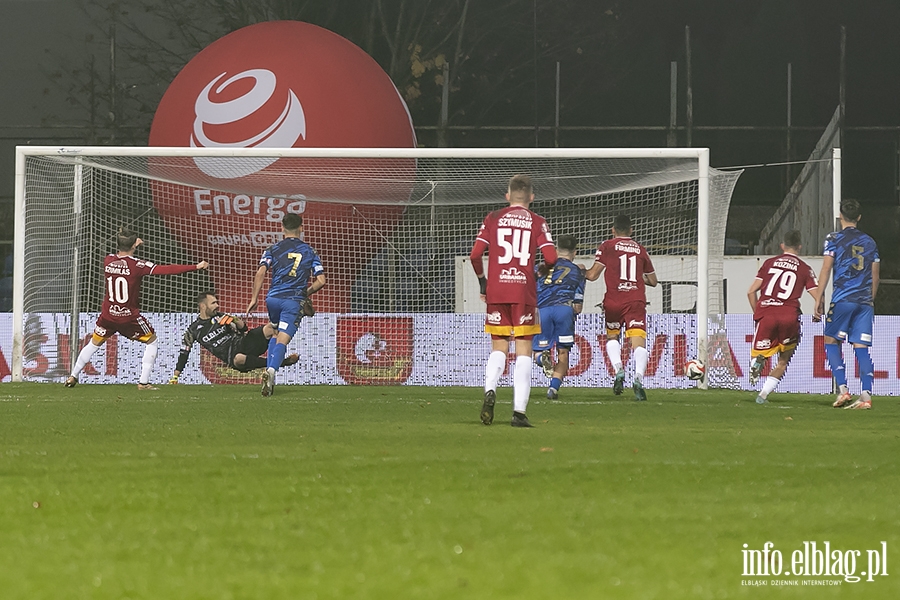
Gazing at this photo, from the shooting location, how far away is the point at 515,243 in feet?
24.7

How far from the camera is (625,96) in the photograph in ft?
65.3

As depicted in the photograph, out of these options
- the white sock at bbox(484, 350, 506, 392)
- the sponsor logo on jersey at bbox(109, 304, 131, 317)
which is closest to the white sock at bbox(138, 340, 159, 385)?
the sponsor logo on jersey at bbox(109, 304, 131, 317)

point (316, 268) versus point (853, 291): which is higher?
point (316, 268)

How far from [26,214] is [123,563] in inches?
474

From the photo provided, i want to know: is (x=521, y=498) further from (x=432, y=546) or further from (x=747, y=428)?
(x=747, y=428)

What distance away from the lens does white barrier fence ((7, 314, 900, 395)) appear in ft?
45.6

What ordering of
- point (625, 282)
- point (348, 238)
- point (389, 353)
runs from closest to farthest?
point (625, 282) < point (389, 353) < point (348, 238)

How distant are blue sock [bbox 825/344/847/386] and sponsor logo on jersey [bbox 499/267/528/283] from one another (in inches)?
171

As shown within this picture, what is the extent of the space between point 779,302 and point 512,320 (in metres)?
4.22

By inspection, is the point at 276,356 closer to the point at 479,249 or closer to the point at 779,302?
the point at 479,249

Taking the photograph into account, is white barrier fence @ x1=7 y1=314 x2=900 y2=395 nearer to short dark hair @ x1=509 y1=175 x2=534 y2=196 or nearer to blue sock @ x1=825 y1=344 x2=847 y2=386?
blue sock @ x1=825 y1=344 x2=847 y2=386

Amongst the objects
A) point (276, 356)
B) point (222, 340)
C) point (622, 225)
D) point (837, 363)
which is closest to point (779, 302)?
point (837, 363)

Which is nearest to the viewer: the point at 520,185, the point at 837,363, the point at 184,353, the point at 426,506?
the point at 426,506

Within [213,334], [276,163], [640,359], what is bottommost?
[640,359]
